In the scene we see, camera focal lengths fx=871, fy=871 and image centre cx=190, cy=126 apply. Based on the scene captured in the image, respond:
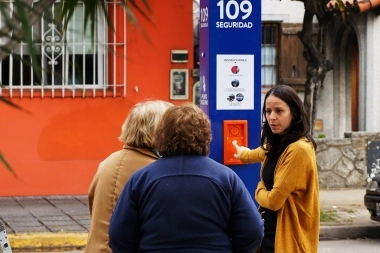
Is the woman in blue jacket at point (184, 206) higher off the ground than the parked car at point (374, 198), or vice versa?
the woman in blue jacket at point (184, 206)

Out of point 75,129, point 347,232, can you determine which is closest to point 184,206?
point 347,232

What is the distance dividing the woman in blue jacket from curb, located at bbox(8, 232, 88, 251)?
22.4 ft

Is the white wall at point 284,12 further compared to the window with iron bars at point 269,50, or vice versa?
the window with iron bars at point 269,50

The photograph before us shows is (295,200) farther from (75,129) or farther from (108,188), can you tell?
(75,129)

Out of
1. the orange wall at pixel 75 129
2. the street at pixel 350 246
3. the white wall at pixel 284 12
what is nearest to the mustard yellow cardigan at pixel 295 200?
the street at pixel 350 246

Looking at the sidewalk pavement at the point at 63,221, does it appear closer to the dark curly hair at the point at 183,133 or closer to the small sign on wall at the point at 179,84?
the small sign on wall at the point at 179,84

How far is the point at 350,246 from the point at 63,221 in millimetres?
3689

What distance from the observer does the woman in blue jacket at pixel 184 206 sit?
352cm

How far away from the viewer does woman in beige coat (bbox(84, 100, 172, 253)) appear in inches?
171

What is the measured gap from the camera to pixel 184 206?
352 cm

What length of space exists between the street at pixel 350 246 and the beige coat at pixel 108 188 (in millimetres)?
6195

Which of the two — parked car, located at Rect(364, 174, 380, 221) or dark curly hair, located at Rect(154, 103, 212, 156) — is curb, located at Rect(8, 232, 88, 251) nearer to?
parked car, located at Rect(364, 174, 380, 221)

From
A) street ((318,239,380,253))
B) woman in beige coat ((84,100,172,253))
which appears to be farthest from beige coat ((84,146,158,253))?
street ((318,239,380,253))

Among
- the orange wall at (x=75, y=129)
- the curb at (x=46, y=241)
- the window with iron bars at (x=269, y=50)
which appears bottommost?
the curb at (x=46, y=241)
